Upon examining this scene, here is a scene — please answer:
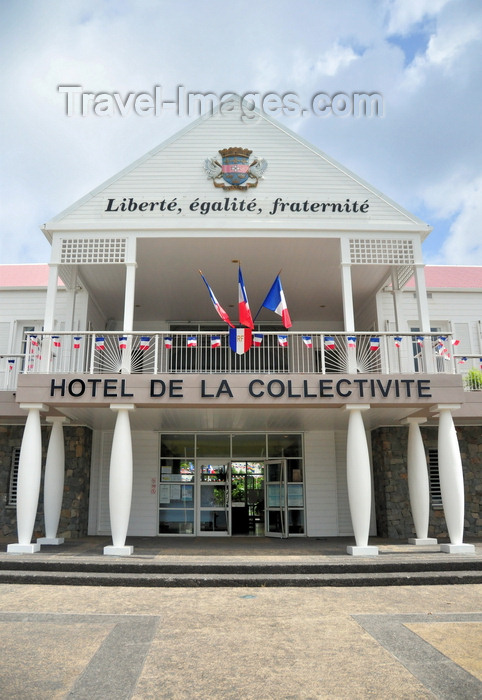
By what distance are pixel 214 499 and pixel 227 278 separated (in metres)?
5.79

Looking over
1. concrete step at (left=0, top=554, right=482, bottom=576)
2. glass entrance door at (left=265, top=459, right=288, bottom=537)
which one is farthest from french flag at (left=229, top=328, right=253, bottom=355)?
glass entrance door at (left=265, top=459, right=288, bottom=537)

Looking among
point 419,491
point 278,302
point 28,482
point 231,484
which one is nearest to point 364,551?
point 419,491

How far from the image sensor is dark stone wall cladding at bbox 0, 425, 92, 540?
554 inches

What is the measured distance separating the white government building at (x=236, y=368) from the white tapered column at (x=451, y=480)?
0.03 metres

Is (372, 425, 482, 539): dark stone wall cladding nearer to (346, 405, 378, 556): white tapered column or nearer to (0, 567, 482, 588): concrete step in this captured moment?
(346, 405, 378, 556): white tapered column

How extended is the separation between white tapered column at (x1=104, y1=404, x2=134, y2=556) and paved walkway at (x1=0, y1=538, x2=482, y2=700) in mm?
1995

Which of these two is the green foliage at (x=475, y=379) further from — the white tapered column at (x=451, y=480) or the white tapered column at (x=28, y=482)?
the white tapered column at (x=28, y=482)

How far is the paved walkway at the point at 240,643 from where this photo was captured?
462 cm

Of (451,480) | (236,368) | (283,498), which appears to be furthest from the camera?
(236,368)

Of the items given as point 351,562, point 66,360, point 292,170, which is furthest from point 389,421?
point 66,360

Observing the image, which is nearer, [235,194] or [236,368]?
[235,194]

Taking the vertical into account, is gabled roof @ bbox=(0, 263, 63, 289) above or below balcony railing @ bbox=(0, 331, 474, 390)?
above

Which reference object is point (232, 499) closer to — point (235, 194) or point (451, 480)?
point (451, 480)

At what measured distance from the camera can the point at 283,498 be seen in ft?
50.7
